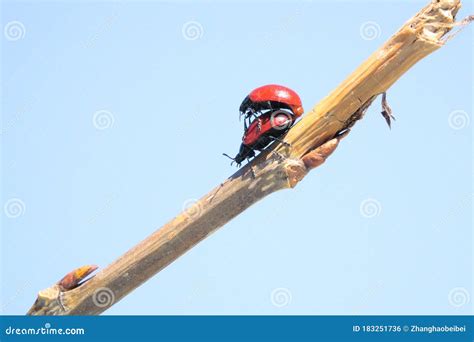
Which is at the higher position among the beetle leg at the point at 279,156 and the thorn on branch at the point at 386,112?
the thorn on branch at the point at 386,112

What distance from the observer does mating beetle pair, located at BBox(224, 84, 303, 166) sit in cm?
521

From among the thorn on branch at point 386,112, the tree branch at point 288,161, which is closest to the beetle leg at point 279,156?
the tree branch at point 288,161

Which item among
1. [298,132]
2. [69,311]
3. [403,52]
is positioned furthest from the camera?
[69,311]

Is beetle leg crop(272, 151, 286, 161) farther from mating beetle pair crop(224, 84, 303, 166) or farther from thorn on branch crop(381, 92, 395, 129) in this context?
thorn on branch crop(381, 92, 395, 129)

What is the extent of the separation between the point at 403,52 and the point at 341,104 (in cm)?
60

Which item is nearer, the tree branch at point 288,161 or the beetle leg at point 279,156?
the tree branch at point 288,161

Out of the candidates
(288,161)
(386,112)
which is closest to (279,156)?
(288,161)

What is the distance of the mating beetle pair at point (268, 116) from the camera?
5.21 m

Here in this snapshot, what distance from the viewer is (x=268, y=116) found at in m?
5.31

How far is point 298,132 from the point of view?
5.15 meters

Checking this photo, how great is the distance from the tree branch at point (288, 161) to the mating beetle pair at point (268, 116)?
0.33 feet

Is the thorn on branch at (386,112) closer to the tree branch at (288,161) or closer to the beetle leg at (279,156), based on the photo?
the tree branch at (288,161)

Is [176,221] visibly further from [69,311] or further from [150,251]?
[69,311]
